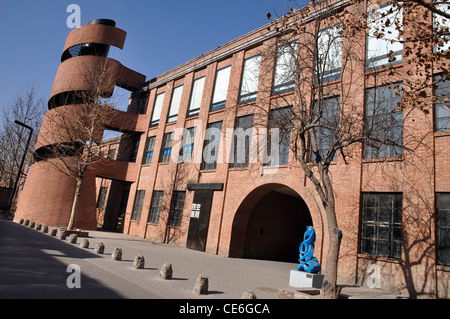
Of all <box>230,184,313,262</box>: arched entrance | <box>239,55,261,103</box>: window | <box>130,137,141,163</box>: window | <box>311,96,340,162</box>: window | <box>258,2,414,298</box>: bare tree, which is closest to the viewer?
<box>258,2,414,298</box>: bare tree

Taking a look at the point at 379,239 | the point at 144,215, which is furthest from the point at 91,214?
the point at 379,239

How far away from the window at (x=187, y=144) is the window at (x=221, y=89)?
7.04 feet

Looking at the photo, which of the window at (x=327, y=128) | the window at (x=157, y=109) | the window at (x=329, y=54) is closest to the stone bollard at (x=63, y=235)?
the window at (x=157, y=109)

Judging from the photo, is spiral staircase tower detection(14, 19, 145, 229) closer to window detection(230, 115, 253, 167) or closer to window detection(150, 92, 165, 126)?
window detection(150, 92, 165, 126)

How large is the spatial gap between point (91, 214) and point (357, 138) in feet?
65.7

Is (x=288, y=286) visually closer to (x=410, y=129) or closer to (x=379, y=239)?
(x=379, y=239)

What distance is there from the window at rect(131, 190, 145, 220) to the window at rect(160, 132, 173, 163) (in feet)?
10.6

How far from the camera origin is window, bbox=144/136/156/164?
2384 centimetres

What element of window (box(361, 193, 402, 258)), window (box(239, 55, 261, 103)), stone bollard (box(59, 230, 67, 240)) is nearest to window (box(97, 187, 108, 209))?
stone bollard (box(59, 230, 67, 240))

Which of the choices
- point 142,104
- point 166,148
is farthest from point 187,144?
point 142,104

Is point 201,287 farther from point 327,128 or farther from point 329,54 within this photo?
point 329,54

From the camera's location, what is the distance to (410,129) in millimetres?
10578

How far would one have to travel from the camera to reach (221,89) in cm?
1928
